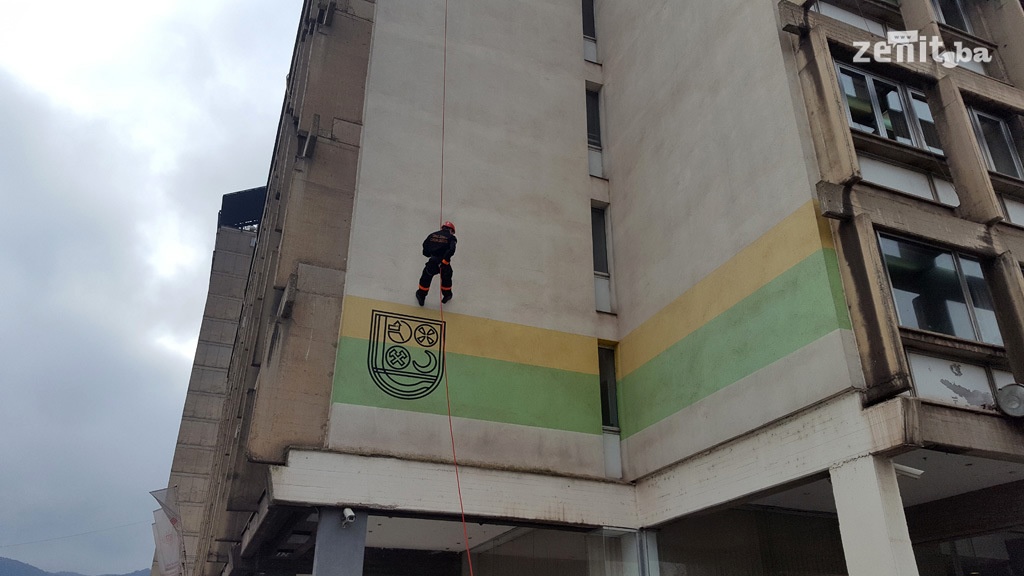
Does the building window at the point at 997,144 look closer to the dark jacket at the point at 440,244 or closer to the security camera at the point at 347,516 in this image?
the dark jacket at the point at 440,244

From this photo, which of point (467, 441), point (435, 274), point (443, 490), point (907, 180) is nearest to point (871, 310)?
point (907, 180)

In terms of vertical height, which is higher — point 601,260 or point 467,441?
point 601,260

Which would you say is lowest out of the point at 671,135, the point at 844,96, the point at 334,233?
the point at 334,233

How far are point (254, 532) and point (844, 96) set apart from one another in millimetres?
12864

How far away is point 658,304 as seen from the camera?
45.9 ft

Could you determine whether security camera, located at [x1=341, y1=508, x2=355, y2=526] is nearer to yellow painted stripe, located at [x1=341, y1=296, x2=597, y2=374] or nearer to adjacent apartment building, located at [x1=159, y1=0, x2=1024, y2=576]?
adjacent apartment building, located at [x1=159, y1=0, x2=1024, y2=576]

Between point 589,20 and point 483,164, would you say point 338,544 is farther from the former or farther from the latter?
point 589,20

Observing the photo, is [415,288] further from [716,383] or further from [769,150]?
[769,150]

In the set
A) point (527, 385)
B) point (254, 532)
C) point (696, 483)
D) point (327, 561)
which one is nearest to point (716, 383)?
point (696, 483)

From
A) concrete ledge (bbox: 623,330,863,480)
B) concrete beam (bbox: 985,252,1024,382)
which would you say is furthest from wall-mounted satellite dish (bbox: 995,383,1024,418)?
concrete ledge (bbox: 623,330,863,480)

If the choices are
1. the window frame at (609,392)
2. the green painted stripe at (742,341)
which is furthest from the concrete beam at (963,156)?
the window frame at (609,392)

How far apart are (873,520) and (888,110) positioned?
23.0ft

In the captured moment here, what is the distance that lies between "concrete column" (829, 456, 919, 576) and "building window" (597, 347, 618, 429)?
18.6 ft

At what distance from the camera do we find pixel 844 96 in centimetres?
1176
